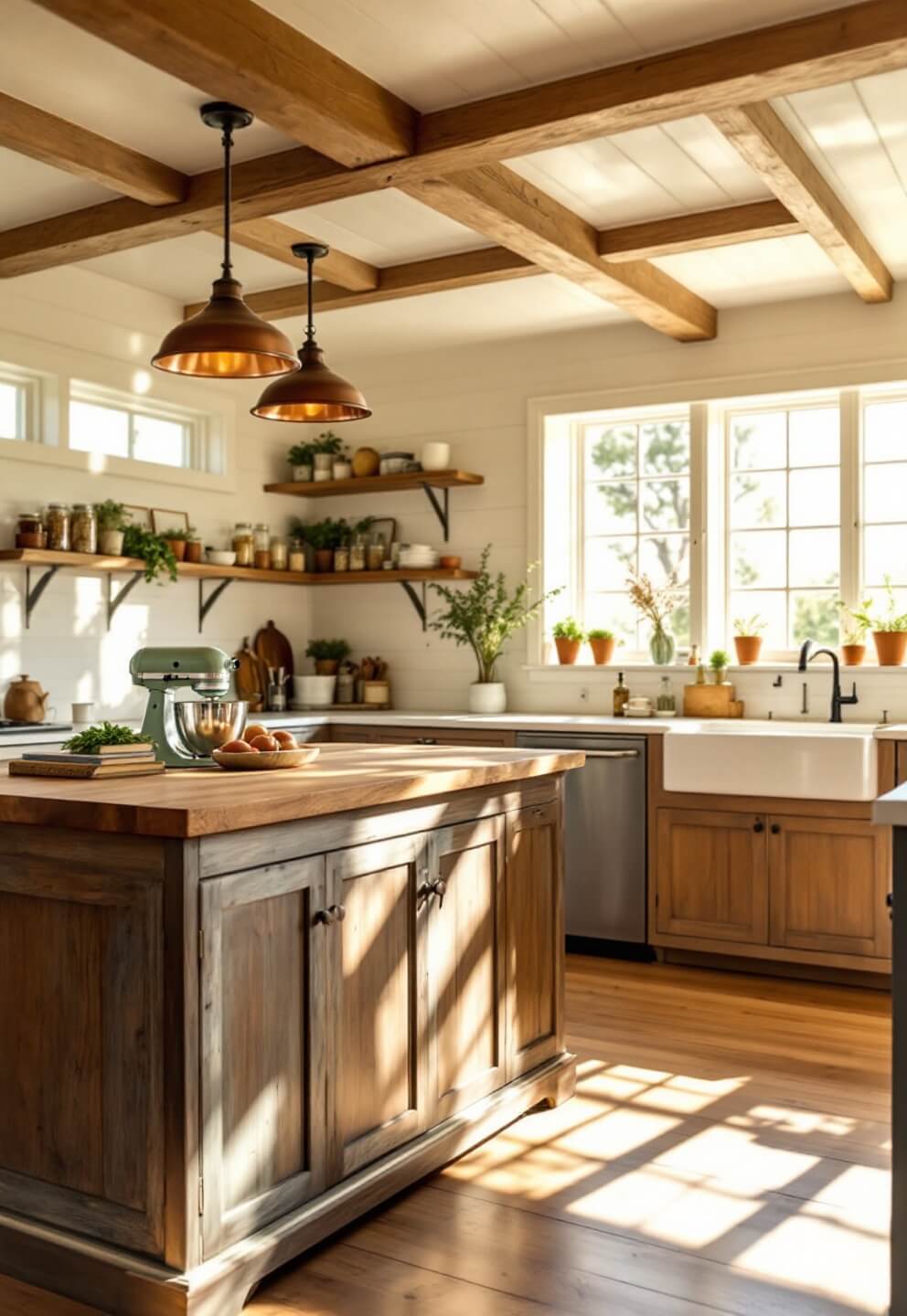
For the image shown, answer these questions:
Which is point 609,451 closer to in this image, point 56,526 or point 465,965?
point 56,526

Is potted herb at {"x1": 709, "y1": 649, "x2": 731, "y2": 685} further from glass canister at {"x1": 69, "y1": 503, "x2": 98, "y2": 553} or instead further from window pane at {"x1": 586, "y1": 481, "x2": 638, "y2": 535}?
glass canister at {"x1": 69, "y1": 503, "x2": 98, "y2": 553}

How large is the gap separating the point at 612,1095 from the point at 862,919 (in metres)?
1.55

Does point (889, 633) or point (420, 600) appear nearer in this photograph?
point (889, 633)

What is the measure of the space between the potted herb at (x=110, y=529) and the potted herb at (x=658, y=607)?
2300 mm

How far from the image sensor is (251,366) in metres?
3.34

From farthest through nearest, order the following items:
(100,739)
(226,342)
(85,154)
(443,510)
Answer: (443,510)
(85,154)
(226,342)
(100,739)

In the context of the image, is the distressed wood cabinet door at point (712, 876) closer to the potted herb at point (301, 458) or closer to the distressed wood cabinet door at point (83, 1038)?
the potted herb at point (301, 458)

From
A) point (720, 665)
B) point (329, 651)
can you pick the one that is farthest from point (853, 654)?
point (329, 651)

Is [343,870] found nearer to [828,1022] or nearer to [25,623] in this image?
[828,1022]

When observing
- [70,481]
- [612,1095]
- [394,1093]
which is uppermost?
[70,481]

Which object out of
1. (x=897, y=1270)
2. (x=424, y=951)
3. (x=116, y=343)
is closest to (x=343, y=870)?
(x=424, y=951)

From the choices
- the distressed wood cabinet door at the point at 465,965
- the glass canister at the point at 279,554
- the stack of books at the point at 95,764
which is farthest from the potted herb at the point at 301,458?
the stack of books at the point at 95,764

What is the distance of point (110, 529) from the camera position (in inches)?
202

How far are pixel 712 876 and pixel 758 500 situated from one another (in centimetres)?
177
